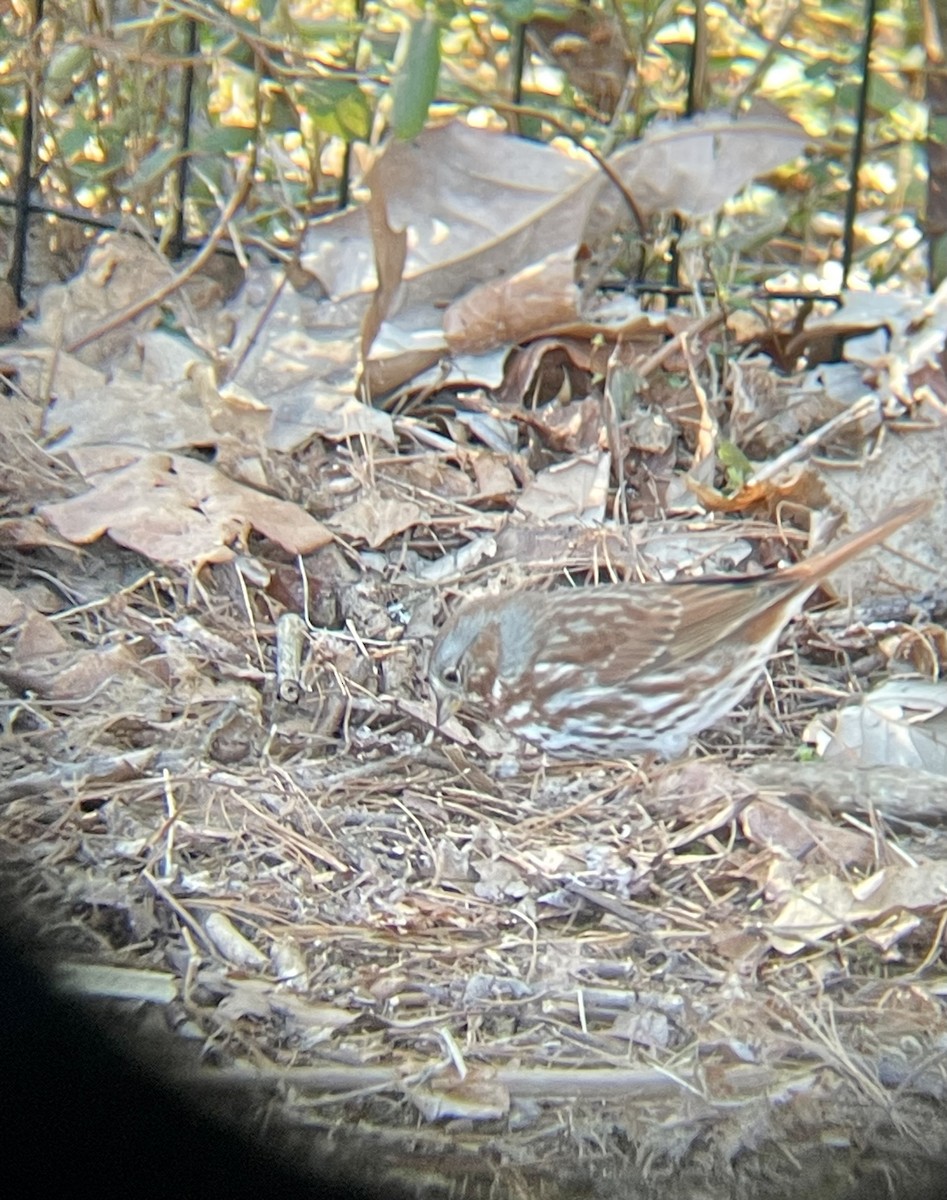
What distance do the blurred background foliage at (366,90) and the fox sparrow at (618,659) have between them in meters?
1.31

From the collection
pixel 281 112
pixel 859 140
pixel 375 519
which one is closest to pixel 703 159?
pixel 859 140

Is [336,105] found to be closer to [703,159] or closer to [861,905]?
[703,159]

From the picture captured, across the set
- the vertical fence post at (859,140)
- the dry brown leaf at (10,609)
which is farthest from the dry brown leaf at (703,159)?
the dry brown leaf at (10,609)

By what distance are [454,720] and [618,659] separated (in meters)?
0.41

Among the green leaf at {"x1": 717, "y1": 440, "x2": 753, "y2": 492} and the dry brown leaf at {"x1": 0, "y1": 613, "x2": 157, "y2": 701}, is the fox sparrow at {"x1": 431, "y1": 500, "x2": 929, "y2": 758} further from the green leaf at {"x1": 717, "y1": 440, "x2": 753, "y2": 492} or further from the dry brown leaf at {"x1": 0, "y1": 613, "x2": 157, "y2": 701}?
the dry brown leaf at {"x1": 0, "y1": 613, "x2": 157, "y2": 701}

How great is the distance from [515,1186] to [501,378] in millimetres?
2536

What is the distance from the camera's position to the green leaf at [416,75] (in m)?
3.34

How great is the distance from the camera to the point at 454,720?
10.9 ft

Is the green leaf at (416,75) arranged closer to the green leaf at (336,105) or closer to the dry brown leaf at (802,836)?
the green leaf at (336,105)

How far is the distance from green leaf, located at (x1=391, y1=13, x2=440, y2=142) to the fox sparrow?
118cm

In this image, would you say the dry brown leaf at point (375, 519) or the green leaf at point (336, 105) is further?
the green leaf at point (336, 105)

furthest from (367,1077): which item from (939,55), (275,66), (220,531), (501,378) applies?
(939,55)

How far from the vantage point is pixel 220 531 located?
11.2ft

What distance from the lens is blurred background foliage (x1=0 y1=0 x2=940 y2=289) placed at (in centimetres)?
393
